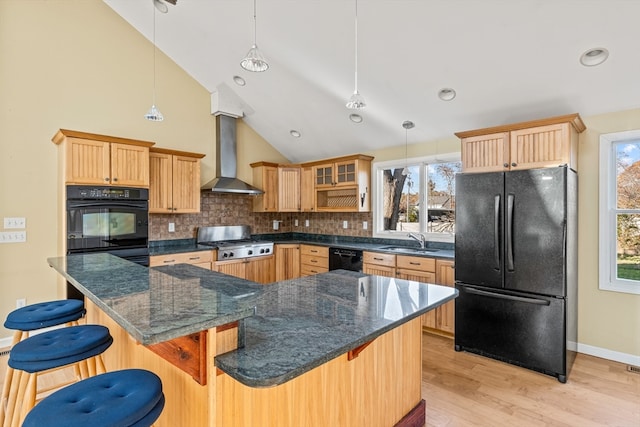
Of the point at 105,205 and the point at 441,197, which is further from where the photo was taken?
the point at 441,197

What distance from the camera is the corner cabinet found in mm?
4891

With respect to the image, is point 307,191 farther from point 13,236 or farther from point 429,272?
point 13,236

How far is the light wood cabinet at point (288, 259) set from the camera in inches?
207

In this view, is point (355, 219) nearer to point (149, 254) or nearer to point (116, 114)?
point (149, 254)

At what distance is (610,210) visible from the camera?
3158mm

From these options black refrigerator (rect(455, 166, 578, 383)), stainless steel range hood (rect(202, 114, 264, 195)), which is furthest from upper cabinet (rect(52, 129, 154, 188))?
black refrigerator (rect(455, 166, 578, 383))

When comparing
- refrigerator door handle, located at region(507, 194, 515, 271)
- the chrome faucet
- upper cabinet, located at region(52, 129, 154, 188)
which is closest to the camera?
refrigerator door handle, located at region(507, 194, 515, 271)

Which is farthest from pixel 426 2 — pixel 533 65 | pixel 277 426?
pixel 277 426

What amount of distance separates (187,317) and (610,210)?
3.82 meters

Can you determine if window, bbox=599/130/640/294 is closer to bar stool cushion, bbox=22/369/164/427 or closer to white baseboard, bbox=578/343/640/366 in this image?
white baseboard, bbox=578/343/640/366

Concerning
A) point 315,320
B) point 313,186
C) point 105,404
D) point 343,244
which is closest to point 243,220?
point 313,186

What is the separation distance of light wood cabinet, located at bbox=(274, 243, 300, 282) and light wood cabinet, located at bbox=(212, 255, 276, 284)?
132 millimetres

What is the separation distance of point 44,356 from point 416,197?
4.15 m

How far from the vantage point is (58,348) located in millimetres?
1583
